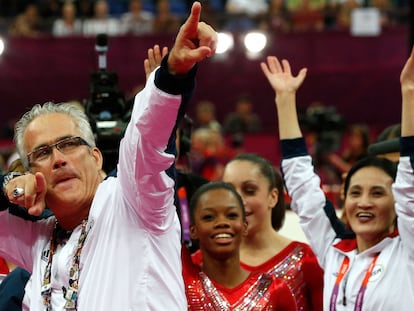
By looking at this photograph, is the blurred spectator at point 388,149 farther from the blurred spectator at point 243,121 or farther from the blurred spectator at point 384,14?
the blurred spectator at point 384,14

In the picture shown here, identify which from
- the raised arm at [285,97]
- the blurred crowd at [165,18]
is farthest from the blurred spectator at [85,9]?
the raised arm at [285,97]

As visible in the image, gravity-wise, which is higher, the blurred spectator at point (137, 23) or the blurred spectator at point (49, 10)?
the blurred spectator at point (49, 10)

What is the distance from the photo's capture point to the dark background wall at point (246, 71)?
35.4 ft

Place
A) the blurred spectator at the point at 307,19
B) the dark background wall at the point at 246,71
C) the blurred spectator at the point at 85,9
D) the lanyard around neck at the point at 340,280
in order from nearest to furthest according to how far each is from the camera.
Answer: the lanyard around neck at the point at 340,280, the dark background wall at the point at 246,71, the blurred spectator at the point at 307,19, the blurred spectator at the point at 85,9

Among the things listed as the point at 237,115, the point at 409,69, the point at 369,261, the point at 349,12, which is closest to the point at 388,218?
the point at 369,261

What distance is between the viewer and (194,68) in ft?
7.11

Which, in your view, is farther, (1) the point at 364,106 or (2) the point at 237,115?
(1) the point at 364,106

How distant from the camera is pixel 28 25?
37.4 ft

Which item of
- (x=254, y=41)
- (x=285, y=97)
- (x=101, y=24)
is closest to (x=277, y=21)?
(x=254, y=41)

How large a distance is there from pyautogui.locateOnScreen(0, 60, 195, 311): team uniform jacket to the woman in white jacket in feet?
2.98

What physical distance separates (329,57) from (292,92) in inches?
290

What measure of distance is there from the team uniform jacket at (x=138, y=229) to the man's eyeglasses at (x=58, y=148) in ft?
0.48

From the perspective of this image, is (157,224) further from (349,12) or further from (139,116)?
(349,12)

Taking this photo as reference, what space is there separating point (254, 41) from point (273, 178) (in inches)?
249
